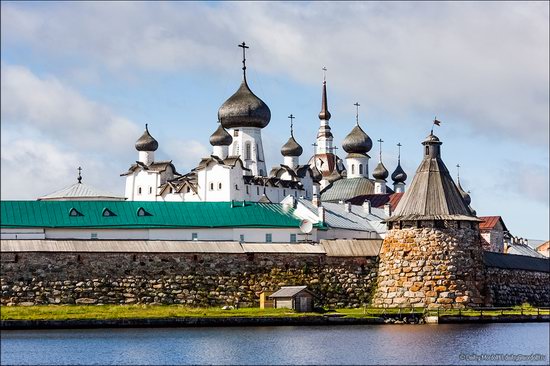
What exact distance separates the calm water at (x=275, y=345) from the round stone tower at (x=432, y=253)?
670 centimetres

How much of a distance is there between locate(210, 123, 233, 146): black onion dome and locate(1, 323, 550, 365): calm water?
30962 mm

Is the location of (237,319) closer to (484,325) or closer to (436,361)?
(484,325)

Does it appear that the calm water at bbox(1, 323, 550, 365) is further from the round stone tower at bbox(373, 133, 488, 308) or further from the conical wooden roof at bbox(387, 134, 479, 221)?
the conical wooden roof at bbox(387, 134, 479, 221)

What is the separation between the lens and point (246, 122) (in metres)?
80.6

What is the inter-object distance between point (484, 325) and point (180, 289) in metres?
12.1

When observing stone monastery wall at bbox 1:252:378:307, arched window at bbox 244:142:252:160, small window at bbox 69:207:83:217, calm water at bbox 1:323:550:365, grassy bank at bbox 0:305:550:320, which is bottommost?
calm water at bbox 1:323:550:365

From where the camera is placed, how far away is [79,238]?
201 ft

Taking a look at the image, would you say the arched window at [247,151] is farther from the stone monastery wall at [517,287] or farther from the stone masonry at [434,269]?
the stone masonry at [434,269]

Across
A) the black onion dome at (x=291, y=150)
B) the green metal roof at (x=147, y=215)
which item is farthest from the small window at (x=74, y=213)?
the black onion dome at (x=291, y=150)

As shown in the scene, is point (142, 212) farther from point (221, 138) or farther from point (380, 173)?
point (380, 173)

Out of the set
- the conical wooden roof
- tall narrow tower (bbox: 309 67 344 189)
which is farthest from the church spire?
the conical wooden roof

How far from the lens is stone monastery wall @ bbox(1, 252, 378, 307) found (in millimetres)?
54969

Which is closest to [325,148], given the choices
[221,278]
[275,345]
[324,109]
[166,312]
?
[324,109]

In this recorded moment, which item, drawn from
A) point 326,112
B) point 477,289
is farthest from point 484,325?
point 326,112
